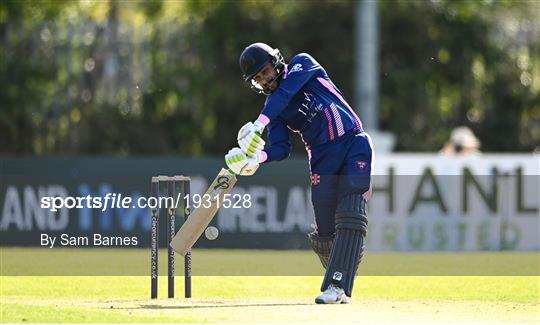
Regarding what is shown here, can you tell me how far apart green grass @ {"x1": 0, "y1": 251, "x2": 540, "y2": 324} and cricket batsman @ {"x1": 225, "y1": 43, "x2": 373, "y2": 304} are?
0.34m

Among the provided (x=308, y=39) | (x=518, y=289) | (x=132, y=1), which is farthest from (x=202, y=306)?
(x=132, y=1)

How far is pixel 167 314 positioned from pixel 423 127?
43.3ft

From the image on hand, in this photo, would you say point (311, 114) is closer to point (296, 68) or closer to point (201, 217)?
point (296, 68)

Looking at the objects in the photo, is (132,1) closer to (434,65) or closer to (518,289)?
(434,65)

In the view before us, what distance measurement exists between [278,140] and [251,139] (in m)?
0.36

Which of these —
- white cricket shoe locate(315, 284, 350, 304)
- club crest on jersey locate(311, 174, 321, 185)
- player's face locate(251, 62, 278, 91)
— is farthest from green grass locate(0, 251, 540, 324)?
player's face locate(251, 62, 278, 91)

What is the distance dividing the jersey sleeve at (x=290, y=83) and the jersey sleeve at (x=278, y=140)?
0.31 meters

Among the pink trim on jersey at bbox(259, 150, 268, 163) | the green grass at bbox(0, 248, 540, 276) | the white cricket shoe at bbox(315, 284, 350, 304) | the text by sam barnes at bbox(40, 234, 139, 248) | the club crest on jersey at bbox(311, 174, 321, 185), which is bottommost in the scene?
the green grass at bbox(0, 248, 540, 276)

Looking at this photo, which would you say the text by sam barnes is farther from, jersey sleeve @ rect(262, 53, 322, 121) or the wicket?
jersey sleeve @ rect(262, 53, 322, 121)

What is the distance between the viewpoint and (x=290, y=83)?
9039 millimetres

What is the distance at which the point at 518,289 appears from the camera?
10578 mm

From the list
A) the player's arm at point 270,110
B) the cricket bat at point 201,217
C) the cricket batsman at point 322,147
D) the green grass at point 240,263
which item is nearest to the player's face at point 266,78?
the cricket batsman at point 322,147

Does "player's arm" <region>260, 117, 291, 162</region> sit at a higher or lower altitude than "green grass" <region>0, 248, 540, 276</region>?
higher

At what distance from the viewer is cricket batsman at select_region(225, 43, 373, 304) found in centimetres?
902
